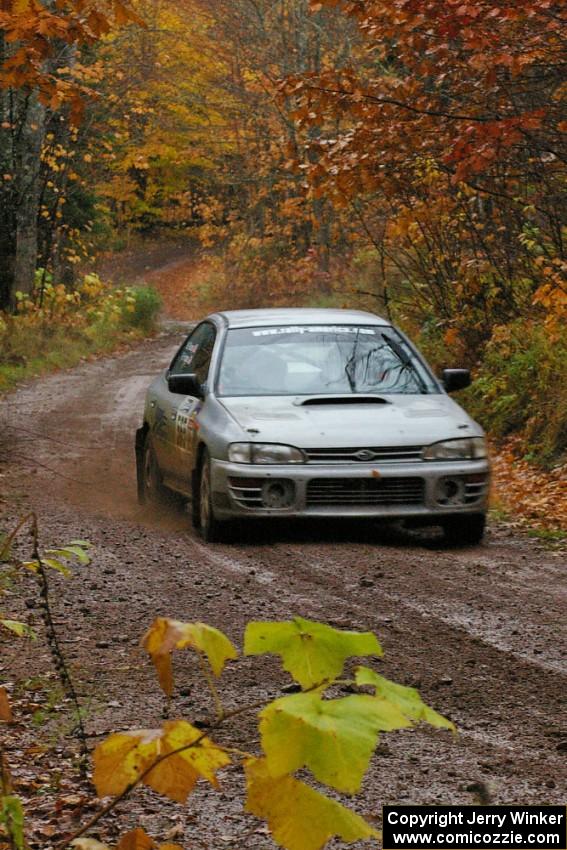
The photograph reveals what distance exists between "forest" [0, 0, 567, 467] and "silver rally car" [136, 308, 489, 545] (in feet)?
6.56

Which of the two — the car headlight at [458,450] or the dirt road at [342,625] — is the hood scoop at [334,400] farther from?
the dirt road at [342,625]

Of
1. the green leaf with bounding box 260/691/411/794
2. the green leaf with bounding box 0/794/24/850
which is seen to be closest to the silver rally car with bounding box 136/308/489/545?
the green leaf with bounding box 0/794/24/850

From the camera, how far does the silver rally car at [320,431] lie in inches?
383

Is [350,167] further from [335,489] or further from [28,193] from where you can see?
[28,193]

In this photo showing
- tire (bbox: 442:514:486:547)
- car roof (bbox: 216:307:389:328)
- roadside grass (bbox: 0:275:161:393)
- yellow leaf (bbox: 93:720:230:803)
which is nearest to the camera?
yellow leaf (bbox: 93:720:230:803)

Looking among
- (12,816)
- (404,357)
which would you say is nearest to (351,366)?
(404,357)

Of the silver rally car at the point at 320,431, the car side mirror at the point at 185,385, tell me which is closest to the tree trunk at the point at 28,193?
the silver rally car at the point at 320,431

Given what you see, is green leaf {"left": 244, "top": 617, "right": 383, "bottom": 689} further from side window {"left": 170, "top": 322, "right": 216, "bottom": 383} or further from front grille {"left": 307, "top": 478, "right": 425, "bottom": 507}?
side window {"left": 170, "top": 322, "right": 216, "bottom": 383}

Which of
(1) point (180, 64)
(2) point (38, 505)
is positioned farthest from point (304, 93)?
(1) point (180, 64)

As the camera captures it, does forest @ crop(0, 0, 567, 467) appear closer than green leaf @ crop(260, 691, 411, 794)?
No

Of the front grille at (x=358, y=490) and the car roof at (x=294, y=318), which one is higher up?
the car roof at (x=294, y=318)

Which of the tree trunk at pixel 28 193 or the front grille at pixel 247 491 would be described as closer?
the front grille at pixel 247 491

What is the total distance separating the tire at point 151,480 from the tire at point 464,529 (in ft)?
→ 9.29

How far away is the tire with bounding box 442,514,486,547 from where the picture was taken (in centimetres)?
1002
